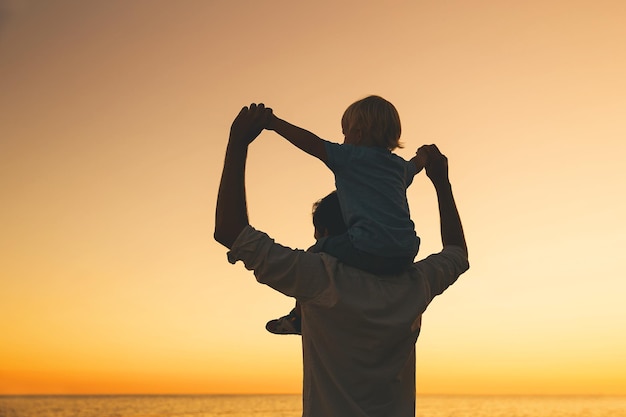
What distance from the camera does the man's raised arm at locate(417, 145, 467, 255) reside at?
2.70m

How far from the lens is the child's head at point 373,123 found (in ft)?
7.68

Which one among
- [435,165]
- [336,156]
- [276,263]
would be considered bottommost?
[276,263]

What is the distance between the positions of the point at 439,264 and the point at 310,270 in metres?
0.65

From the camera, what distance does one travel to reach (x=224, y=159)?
2018 mm

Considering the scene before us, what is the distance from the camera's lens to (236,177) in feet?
6.45

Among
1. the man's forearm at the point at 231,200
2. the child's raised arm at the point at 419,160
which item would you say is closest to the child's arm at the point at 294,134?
the man's forearm at the point at 231,200

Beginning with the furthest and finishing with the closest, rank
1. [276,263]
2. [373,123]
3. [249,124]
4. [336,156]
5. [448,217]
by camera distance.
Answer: [448,217]
[373,123]
[336,156]
[249,124]
[276,263]

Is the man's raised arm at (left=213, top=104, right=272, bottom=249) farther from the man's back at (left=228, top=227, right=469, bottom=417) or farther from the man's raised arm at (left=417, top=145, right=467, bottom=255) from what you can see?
the man's raised arm at (left=417, top=145, right=467, bottom=255)

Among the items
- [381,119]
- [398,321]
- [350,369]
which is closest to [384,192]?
[381,119]

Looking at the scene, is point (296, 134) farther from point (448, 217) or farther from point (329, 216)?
point (448, 217)

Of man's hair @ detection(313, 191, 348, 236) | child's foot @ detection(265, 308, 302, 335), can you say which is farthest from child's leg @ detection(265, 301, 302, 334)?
man's hair @ detection(313, 191, 348, 236)

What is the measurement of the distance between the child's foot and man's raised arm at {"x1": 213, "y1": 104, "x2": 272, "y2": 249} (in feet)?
1.88

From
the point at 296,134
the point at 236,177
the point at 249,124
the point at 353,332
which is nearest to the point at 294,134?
the point at 296,134

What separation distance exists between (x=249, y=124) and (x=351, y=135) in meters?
0.53
